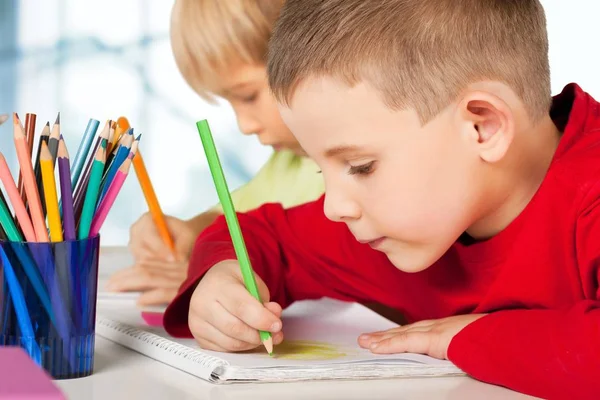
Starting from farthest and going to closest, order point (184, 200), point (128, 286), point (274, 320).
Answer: point (184, 200) → point (128, 286) → point (274, 320)

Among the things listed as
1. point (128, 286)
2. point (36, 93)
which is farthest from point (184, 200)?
point (128, 286)

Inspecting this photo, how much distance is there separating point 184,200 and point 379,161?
4.68 feet

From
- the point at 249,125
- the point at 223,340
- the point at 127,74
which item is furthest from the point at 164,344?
the point at 127,74

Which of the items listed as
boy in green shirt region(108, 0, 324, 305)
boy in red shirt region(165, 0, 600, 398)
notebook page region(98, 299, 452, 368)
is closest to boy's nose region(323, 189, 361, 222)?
boy in red shirt region(165, 0, 600, 398)

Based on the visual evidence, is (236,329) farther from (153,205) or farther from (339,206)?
(153,205)

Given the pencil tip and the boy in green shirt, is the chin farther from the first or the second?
the boy in green shirt

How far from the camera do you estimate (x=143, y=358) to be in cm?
74

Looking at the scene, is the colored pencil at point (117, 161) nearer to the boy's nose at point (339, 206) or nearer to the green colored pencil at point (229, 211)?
the green colored pencil at point (229, 211)

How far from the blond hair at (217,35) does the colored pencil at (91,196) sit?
0.54 meters

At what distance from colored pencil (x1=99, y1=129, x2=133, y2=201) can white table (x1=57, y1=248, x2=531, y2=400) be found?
13 cm

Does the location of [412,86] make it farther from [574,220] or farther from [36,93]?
[36,93]

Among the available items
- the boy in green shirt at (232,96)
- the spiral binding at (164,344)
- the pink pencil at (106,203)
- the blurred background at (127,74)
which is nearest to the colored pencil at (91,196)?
the pink pencil at (106,203)

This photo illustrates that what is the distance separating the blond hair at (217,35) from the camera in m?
1.19

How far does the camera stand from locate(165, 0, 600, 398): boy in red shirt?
0.73 meters
